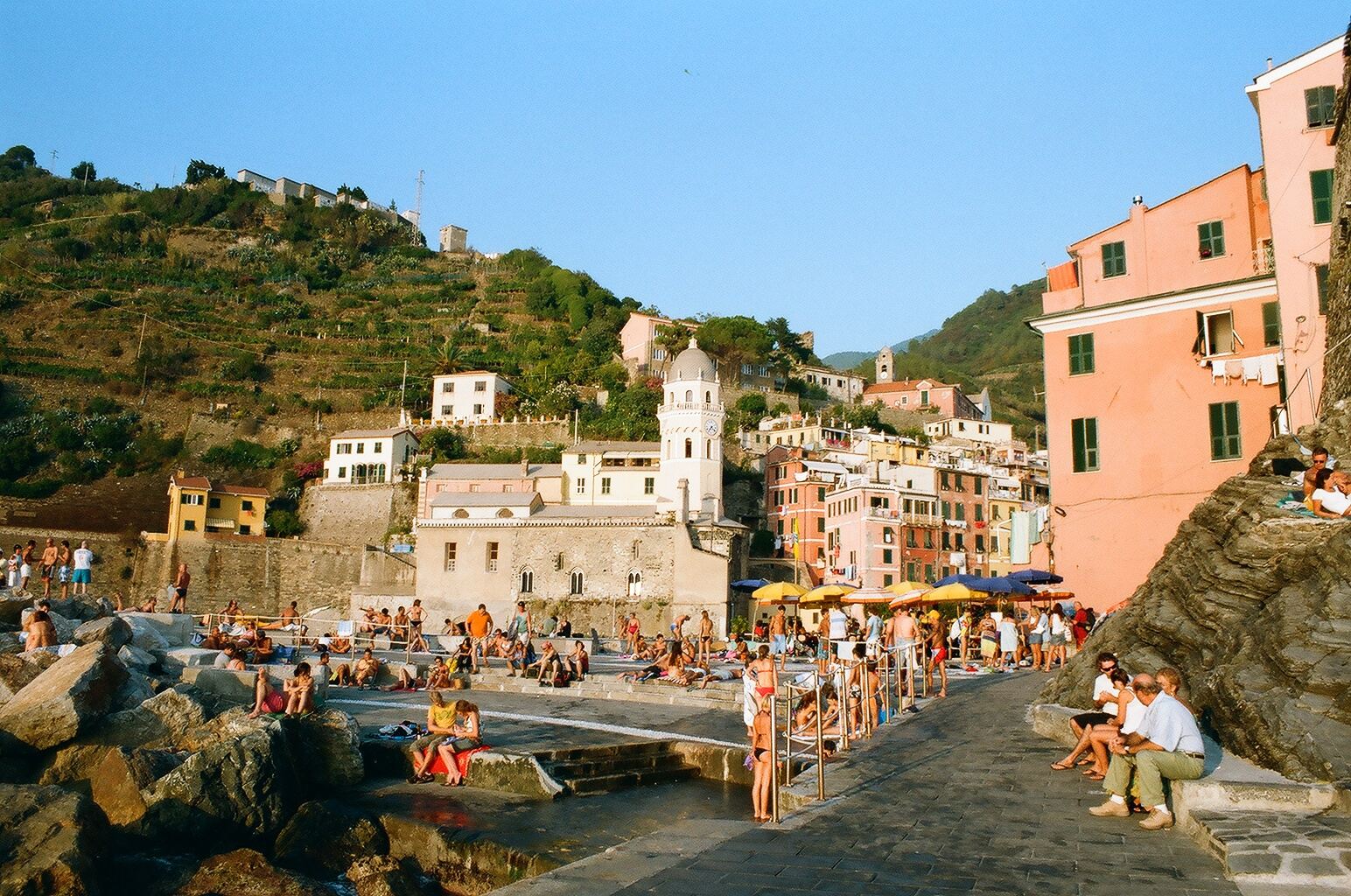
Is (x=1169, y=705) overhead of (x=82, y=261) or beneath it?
beneath

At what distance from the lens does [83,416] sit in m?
66.8

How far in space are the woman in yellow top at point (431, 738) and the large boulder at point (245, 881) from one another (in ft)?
10.2

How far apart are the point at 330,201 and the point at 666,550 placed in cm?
9451

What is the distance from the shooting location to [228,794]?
403 inches

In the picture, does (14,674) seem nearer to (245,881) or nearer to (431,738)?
(431,738)

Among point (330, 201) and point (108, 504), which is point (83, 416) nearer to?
point (108, 504)

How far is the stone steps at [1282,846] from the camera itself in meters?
5.83

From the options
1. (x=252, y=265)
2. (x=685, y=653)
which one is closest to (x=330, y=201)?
(x=252, y=265)

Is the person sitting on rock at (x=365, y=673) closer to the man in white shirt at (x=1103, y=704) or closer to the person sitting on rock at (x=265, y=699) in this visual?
the person sitting on rock at (x=265, y=699)

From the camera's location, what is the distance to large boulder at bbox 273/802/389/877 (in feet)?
31.5

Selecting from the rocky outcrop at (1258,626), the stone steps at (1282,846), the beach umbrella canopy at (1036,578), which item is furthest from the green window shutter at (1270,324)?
the stone steps at (1282,846)

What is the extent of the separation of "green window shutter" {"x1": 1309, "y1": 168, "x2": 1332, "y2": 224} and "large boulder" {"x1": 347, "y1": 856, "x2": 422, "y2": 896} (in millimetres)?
18645

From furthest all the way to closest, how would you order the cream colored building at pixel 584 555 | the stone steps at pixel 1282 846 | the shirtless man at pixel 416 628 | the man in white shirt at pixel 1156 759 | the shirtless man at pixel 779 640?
the cream colored building at pixel 584 555 < the shirtless man at pixel 416 628 < the shirtless man at pixel 779 640 < the man in white shirt at pixel 1156 759 < the stone steps at pixel 1282 846

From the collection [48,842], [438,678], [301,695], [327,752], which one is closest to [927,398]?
[438,678]
